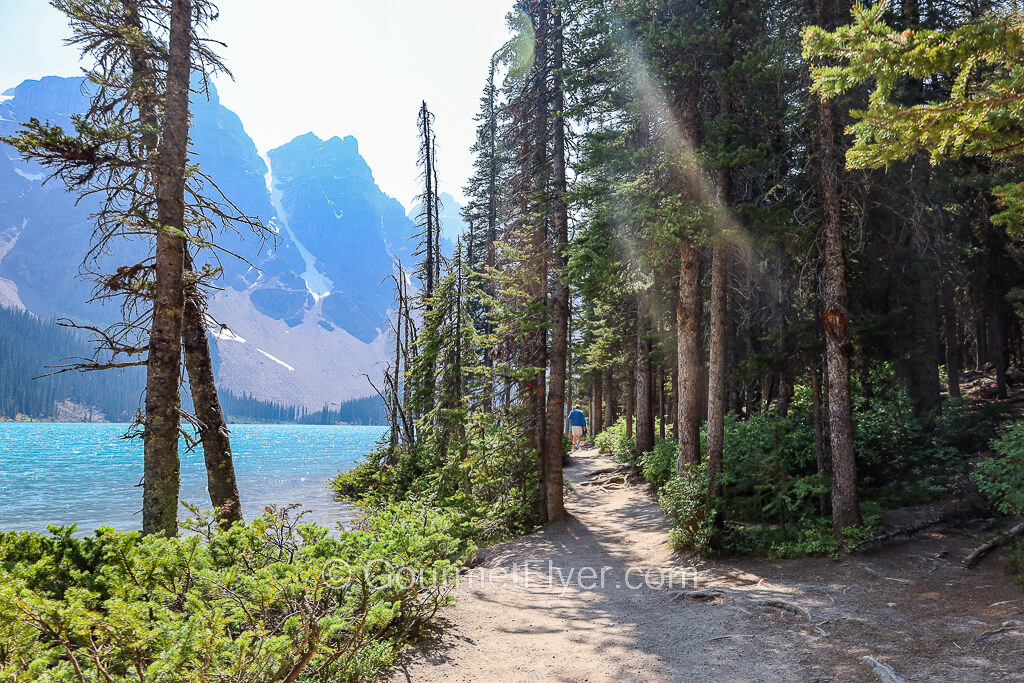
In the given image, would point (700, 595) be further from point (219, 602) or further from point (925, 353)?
point (925, 353)

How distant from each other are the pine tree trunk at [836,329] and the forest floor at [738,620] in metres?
0.79

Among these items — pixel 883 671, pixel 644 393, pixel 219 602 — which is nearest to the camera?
pixel 219 602

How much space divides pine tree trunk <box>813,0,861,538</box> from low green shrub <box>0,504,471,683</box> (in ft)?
19.0

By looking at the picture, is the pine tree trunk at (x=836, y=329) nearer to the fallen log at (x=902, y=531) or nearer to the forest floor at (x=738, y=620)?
the fallen log at (x=902, y=531)

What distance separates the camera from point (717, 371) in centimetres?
974

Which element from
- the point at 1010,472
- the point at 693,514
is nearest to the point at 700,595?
the point at 693,514

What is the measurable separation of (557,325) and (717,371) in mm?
3452

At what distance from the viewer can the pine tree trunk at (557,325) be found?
1159cm

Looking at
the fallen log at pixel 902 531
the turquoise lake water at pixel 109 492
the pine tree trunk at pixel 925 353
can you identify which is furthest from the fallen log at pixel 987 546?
the turquoise lake water at pixel 109 492

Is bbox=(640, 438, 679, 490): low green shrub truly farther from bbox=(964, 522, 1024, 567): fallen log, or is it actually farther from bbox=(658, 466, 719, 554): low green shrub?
bbox=(964, 522, 1024, 567): fallen log

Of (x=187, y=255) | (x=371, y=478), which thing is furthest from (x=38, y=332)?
(x=187, y=255)

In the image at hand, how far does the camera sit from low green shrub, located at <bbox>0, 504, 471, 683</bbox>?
295 cm

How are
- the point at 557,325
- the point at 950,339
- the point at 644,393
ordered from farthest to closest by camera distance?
the point at 644,393
the point at 950,339
the point at 557,325

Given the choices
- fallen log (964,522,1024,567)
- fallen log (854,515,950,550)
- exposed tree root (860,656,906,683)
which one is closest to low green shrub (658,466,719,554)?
fallen log (854,515,950,550)
